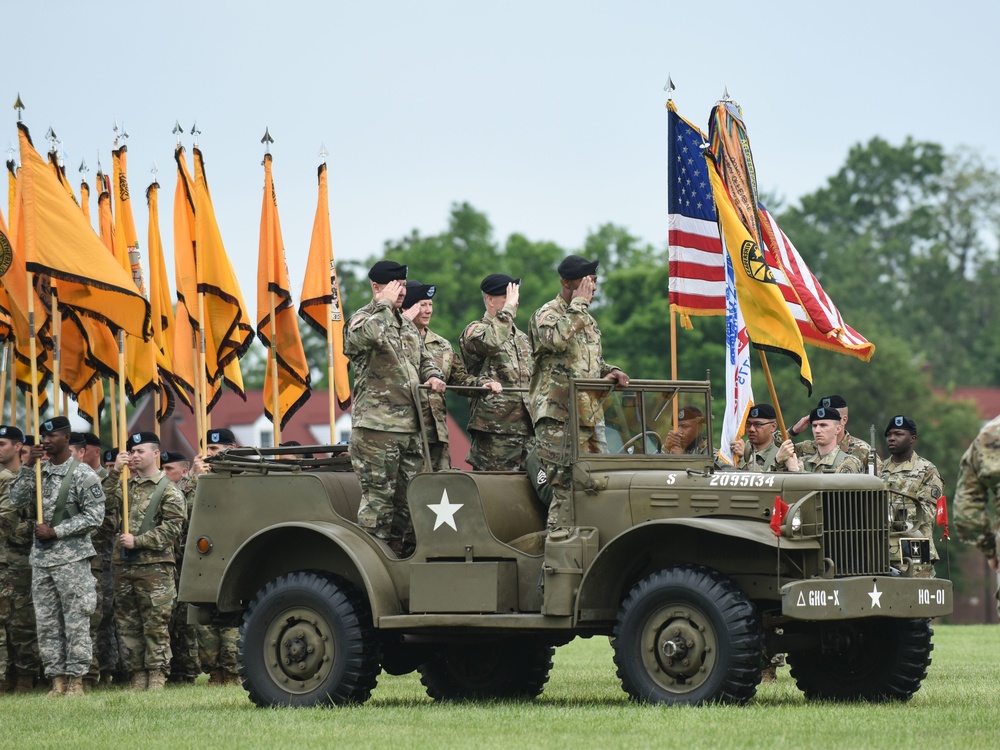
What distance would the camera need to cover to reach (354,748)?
9742 mm

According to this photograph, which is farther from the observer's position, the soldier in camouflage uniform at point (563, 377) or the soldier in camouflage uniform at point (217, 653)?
the soldier in camouflage uniform at point (217, 653)

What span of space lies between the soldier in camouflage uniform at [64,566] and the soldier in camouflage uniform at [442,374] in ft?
9.59

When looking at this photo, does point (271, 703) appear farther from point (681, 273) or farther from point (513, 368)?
point (681, 273)

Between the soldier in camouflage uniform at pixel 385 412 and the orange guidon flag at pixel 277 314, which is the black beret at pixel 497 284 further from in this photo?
the orange guidon flag at pixel 277 314

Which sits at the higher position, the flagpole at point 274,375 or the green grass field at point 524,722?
the flagpole at point 274,375

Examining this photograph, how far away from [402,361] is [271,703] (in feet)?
7.87

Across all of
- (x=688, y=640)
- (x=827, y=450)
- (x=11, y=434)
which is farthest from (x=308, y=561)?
(x=827, y=450)

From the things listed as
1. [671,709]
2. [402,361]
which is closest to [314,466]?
[402,361]

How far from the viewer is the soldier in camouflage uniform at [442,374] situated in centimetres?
1254

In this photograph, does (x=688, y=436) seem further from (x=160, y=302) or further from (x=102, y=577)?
(x=160, y=302)

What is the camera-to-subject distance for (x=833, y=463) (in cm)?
1442

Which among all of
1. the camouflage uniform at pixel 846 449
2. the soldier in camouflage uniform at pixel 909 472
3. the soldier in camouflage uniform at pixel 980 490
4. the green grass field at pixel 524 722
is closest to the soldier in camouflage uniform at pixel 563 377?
the green grass field at pixel 524 722

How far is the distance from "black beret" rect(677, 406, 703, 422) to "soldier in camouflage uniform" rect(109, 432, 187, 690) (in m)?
4.86

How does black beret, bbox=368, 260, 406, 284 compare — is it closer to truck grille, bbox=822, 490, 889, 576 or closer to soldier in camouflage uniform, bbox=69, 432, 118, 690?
truck grille, bbox=822, 490, 889, 576
